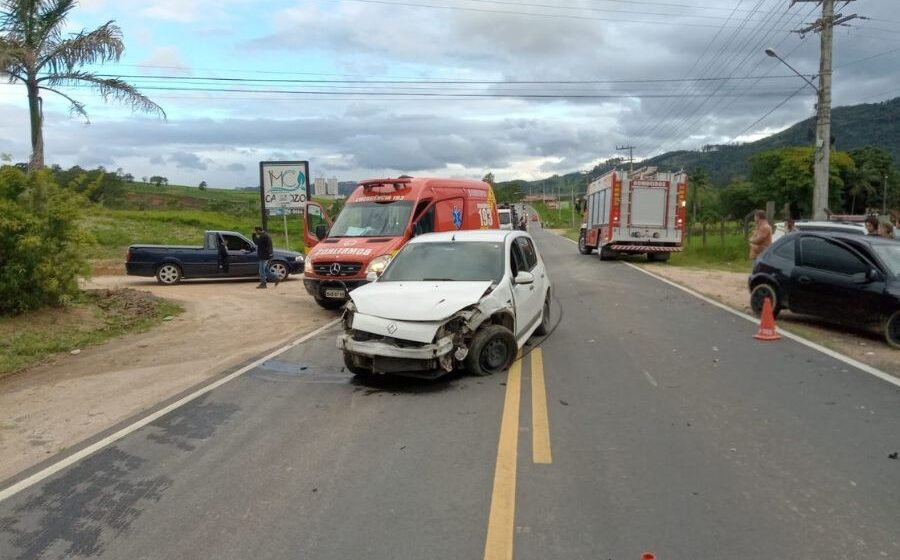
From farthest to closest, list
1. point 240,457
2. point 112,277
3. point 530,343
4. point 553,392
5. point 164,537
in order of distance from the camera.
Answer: point 112,277
point 530,343
point 553,392
point 240,457
point 164,537

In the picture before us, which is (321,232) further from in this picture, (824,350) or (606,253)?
(606,253)

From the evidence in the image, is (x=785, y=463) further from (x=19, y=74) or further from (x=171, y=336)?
(x=19, y=74)

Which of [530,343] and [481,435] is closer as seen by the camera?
[481,435]

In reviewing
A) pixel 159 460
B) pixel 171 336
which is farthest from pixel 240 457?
pixel 171 336

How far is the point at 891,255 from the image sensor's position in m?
9.96

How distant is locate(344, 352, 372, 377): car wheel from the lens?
24.3 ft

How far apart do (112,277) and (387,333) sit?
1912 cm

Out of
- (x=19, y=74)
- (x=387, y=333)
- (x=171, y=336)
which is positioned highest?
(x=19, y=74)

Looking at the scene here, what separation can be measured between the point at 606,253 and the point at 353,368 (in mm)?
20282

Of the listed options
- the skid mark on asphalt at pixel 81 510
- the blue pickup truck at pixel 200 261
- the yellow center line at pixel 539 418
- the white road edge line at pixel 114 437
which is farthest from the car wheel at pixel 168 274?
the skid mark on asphalt at pixel 81 510

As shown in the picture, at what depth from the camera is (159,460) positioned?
17.3 feet

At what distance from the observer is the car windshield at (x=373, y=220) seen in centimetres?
1400

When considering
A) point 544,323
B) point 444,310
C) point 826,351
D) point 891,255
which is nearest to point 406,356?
point 444,310

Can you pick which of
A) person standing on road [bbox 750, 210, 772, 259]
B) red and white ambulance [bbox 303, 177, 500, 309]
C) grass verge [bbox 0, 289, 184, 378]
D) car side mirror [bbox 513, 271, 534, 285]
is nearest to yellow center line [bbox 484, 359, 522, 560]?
car side mirror [bbox 513, 271, 534, 285]
